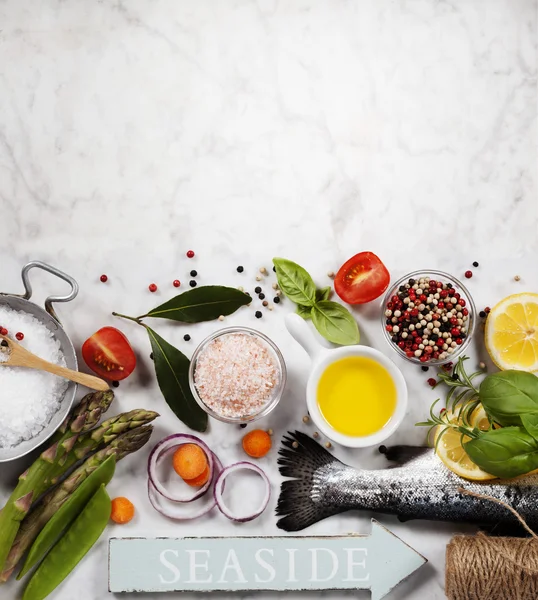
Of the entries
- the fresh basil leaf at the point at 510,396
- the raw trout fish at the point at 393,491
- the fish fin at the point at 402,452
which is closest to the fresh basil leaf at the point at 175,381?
the raw trout fish at the point at 393,491

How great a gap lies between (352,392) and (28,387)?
2.58 ft

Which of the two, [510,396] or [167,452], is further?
[167,452]

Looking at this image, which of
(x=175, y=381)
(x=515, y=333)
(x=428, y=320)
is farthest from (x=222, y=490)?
(x=515, y=333)

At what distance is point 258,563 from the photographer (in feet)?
5.18

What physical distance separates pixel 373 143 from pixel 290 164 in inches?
9.0

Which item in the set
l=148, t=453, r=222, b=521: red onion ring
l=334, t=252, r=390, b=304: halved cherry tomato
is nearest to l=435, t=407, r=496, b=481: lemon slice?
l=334, t=252, r=390, b=304: halved cherry tomato

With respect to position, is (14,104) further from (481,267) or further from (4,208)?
(481,267)

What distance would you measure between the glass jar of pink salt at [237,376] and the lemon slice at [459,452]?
0.41 m

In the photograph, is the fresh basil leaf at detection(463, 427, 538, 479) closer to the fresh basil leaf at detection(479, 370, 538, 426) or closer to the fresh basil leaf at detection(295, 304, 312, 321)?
the fresh basil leaf at detection(479, 370, 538, 426)

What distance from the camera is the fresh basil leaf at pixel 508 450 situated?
1.35 m

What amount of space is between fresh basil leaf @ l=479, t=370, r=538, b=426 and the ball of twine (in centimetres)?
24

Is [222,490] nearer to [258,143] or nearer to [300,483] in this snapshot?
[300,483]

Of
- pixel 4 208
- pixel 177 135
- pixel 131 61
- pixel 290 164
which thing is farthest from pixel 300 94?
pixel 4 208

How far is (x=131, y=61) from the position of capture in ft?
5.58
